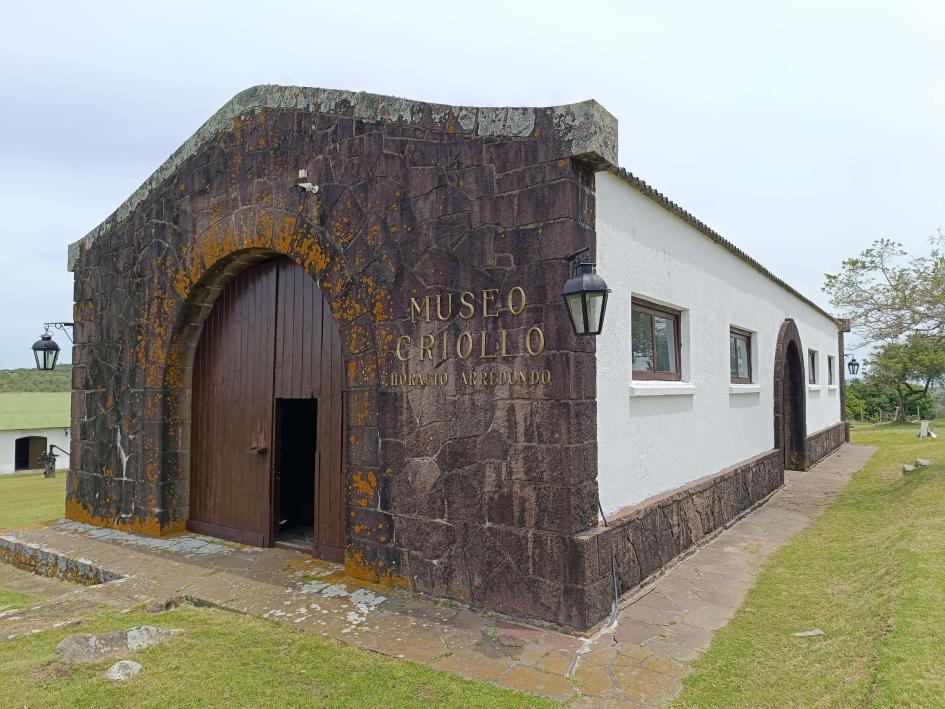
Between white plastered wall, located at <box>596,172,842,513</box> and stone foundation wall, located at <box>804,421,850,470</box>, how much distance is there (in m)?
3.86

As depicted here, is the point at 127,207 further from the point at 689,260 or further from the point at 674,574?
the point at 674,574

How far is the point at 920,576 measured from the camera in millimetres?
4367

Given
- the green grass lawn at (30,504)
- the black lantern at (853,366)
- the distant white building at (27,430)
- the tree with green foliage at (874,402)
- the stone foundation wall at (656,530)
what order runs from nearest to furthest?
the stone foundation wall at (656,530) → the green grass lawn at (30,504) → the black lantern at (853,366) → the distant white building at (27,430) → the tree with green foliage at (874,402)

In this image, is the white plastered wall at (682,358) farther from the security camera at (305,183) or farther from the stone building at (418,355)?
the security camera at (305,183)

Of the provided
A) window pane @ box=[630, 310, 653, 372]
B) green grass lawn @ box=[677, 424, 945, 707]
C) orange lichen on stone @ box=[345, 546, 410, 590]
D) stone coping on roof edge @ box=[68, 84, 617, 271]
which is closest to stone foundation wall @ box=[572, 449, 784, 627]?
green grass lawn @ box=[677, 424, 945, 707]

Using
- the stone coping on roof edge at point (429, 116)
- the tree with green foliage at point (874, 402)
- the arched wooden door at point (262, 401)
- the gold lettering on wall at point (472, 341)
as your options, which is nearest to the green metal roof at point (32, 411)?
the arched wooden door at point (262, 401)

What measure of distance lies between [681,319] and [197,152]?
19.3ft

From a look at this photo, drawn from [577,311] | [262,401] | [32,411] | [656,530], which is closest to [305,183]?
[262,401]

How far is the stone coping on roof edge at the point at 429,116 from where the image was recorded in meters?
4.35

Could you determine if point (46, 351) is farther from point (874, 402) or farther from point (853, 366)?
point (874, 402)

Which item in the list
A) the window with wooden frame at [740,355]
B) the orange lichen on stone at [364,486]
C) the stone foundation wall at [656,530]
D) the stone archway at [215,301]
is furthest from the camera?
the window with wooden frame at [740,355]

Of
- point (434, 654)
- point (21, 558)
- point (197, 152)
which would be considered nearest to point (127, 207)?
point (197, 152)

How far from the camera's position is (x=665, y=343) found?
6.31 m

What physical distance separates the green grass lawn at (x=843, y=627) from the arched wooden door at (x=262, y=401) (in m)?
3.52
